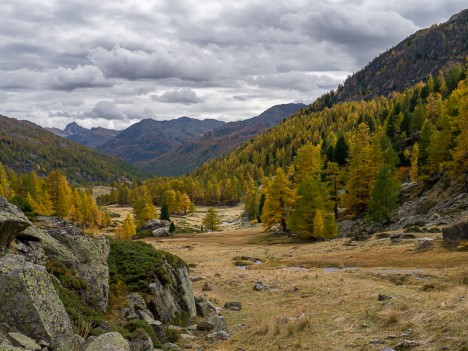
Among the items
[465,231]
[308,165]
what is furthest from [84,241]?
[308,165]

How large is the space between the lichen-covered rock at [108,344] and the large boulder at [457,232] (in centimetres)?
3114

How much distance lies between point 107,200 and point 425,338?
20002 cm

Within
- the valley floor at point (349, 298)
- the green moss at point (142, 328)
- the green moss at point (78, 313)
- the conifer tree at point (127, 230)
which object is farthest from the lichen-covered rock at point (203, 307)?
the conifer tree at point (127, 230)

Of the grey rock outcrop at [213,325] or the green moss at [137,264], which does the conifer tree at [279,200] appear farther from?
the grey rock outcrop at [213,325]

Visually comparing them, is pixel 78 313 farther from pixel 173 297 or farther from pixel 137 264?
pixel 173 297

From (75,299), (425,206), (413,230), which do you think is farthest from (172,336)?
(425,206)

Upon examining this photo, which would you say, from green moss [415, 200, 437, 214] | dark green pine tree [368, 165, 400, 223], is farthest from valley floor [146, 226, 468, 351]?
green moss [415, 200, 437, 214]

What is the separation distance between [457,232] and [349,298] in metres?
17.8

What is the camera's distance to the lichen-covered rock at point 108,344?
9859mm

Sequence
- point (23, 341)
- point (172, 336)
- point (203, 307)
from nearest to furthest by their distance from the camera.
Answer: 1. point (23, 341)
2. point (172, 336)
3. point (203, 307)

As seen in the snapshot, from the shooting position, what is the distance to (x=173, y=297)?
20.4 meters

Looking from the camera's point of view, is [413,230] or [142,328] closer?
[142,328]

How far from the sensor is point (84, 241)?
18.0 m

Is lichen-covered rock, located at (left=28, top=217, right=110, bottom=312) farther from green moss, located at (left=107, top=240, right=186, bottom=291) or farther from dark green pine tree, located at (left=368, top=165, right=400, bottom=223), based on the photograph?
dark green pine tree, located at (left=368, top=165, right=400, bottom=223)
